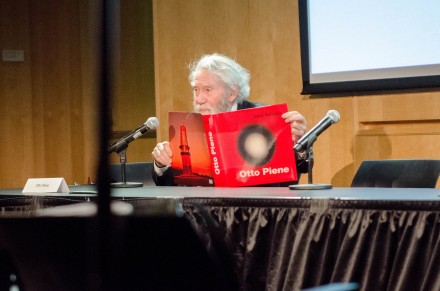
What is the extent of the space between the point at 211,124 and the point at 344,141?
66.0 inches

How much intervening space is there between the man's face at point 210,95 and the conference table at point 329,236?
1.11 meters

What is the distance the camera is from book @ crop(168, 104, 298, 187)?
2.46 meters

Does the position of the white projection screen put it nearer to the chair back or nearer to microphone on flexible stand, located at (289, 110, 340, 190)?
the chair back

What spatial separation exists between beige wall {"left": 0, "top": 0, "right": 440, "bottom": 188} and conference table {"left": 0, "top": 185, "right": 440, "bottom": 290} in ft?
4.79

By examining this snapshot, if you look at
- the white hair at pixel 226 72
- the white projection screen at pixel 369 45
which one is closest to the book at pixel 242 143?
the white hair at pixel 226 72

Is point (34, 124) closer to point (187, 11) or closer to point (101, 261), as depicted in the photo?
point (187, 11)

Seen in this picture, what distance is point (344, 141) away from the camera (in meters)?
4.00

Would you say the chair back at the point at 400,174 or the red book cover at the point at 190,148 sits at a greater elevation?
the red book cover at the point at 190,148

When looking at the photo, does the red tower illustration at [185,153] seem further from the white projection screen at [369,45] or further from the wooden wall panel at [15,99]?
Answer: the wooden wall panel at [15,99]

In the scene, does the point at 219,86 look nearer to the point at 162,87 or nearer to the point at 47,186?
the point at 47,186

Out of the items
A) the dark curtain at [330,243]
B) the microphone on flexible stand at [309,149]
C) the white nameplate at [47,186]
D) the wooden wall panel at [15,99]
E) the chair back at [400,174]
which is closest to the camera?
the dark curtain at [330,243]

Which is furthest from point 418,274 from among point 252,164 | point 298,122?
point 298,122

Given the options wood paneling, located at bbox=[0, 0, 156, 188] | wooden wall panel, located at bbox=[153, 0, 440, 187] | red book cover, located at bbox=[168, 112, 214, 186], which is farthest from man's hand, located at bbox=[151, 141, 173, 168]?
wood paneling, located at bbox=[0, 0, 156, 188]

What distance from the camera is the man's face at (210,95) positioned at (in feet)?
10.7
